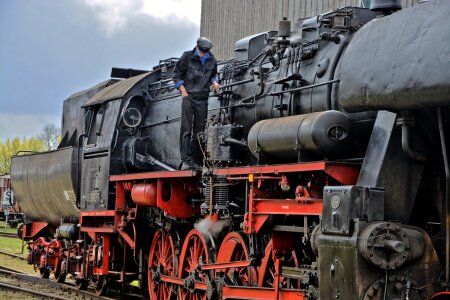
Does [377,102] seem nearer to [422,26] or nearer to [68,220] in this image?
[422,26]

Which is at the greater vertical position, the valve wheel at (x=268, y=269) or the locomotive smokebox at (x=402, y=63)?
the locomotive smokebox at (x=402, y=63)

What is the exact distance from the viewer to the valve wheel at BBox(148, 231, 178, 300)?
12.2 meters

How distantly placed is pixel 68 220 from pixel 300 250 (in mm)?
8292

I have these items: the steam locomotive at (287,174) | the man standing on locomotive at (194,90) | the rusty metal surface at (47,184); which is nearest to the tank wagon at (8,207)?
the rusty metal surface at (47,184)

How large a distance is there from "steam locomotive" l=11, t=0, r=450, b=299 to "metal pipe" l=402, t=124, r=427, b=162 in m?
0.02

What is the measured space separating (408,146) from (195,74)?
17.1 ft

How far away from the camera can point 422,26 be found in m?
6.12

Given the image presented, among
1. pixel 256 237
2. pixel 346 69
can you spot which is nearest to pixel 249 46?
pixel 256 237

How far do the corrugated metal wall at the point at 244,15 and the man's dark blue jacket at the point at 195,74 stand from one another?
7.28m

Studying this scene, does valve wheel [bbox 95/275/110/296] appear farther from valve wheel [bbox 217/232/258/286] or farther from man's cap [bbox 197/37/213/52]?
man's cap [bbox 197/37/213/52]

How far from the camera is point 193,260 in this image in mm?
11328

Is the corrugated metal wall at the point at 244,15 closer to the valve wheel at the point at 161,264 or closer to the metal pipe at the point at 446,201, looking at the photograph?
the valve wheel at the point at 161,264

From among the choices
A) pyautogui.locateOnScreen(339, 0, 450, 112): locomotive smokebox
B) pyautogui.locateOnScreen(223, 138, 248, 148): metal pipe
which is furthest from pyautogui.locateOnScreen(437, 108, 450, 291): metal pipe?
pyautogui.locateOnScreen(223, 138, 248, 148): metal pipe

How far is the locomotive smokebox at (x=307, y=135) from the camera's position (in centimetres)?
794
